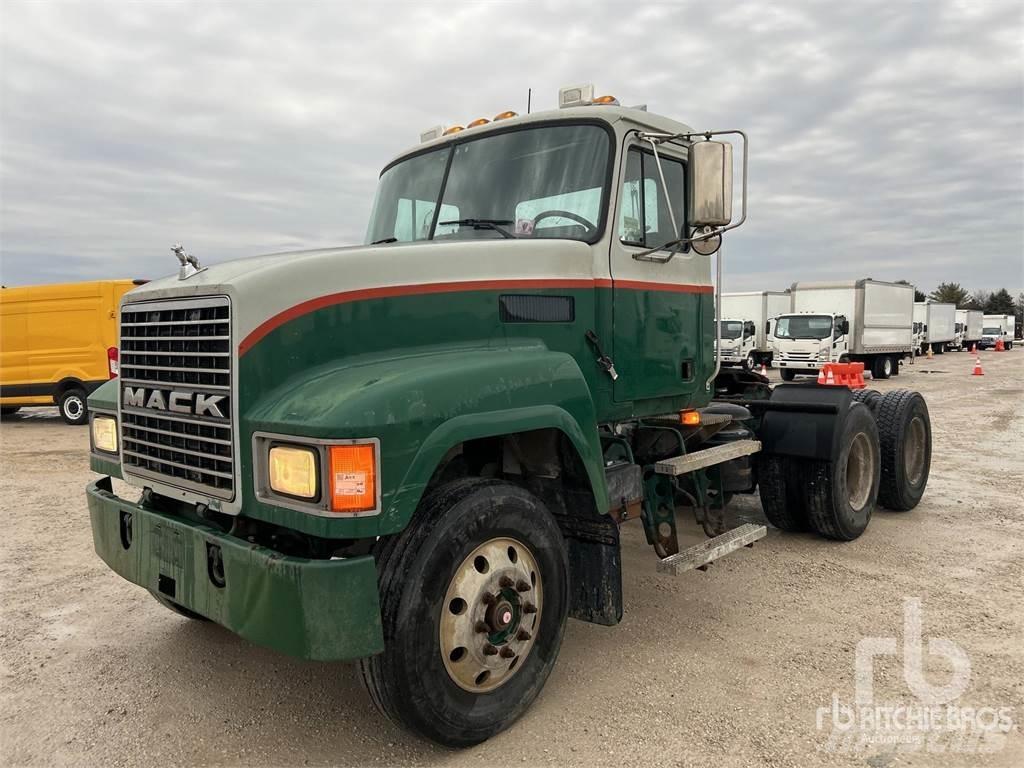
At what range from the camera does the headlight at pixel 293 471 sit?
2.70 metres

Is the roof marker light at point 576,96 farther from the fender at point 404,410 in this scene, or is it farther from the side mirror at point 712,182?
the fender at point 404,410

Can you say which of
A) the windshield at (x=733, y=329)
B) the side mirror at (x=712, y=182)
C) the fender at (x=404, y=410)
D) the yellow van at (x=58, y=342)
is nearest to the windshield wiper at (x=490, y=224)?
the fender at (x=404, y=410)

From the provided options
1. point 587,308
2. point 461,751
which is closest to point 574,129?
point 587,308

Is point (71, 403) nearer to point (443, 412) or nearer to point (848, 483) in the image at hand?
point (848, 483)

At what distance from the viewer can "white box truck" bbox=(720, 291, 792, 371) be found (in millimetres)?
27400

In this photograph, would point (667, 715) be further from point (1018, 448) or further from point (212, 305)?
point (1018, 448)

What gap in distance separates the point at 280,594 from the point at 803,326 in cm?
2471

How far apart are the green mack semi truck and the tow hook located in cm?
1

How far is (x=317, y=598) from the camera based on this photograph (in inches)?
105

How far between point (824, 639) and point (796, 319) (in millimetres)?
22667

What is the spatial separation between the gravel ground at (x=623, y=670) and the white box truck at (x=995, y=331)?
59.6 m

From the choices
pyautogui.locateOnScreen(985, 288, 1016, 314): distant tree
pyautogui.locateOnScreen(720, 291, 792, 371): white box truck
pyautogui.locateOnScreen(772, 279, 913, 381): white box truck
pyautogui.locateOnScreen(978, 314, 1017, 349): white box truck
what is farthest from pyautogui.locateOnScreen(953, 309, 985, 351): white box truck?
pyautogui.locateOnScreen(985, 288, 1016, 314): distant tree

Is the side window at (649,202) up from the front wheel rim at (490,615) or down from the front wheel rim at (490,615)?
up

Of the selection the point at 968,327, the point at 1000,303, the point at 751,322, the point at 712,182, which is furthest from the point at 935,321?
the point at 1000,303
